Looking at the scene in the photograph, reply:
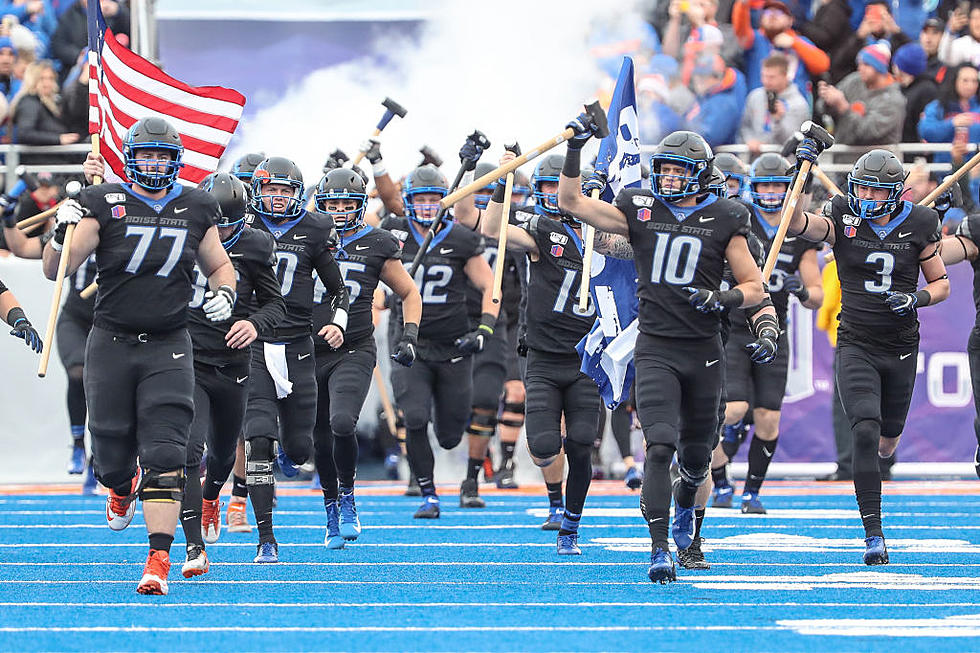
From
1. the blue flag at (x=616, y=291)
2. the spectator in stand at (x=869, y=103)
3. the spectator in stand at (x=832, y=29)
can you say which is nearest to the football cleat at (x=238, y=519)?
the blue flag at (x=616, y=291)

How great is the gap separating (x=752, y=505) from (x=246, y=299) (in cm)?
427

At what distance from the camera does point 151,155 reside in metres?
7.34

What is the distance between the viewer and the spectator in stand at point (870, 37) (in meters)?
15.4

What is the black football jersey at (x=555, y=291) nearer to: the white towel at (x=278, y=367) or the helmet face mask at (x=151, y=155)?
the white towel at (x=278, y=367)

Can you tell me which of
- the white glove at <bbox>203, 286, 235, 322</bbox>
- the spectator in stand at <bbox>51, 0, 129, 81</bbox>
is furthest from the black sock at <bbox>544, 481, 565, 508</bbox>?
the spectator in stand at <bbox>51, 0, 129, 81</bbox>

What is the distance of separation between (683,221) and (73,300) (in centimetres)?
622

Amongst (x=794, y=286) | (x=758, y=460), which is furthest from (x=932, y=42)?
(x=758, y=460)

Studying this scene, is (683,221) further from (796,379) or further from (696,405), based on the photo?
(796,379)

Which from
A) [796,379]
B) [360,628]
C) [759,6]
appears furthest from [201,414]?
[759,6]

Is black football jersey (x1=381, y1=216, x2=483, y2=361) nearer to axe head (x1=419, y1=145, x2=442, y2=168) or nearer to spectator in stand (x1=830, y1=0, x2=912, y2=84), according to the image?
axe head (x1=419, y1=145, x2=442, y2=168)

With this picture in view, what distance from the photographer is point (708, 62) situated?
49.5 feet

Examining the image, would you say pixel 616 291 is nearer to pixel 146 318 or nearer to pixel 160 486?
pixel 146 318

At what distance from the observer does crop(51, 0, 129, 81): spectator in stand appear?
1554cm

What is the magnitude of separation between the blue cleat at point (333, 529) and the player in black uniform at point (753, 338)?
2777 mm
